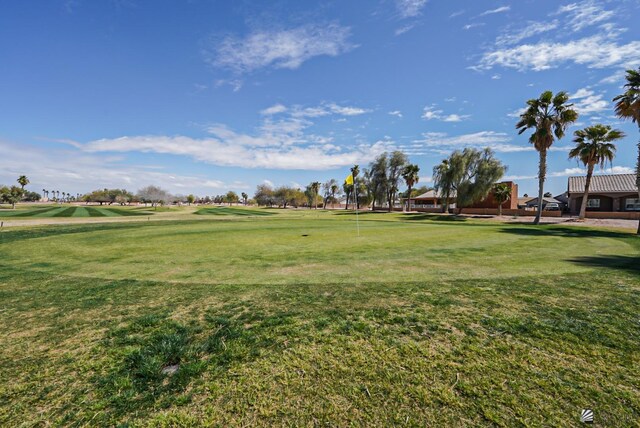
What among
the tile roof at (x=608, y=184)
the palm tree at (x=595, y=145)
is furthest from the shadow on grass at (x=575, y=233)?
the tile roof at (x=608, y=184)

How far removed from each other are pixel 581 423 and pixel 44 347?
6.66 meters

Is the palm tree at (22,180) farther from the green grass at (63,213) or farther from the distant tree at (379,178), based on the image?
the distant tree at (379,178)

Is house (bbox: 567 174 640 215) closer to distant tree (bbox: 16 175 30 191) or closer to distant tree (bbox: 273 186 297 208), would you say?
distant tree (bbox: 273 186 297 208)

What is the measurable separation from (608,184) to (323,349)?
69607 millimetres

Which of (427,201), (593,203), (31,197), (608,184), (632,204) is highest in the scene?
(608,184)

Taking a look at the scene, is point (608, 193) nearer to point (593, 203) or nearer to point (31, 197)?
point (593, 203)

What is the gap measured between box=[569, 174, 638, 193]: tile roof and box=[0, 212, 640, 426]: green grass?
57.7m

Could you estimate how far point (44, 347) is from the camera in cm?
393

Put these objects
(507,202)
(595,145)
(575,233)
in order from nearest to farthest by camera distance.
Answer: (575,233)
(595,145)
(507,202)

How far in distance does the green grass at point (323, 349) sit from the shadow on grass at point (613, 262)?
3.35 feet

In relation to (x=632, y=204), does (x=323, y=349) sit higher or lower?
lower

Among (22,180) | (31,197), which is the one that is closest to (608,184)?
(22,180)

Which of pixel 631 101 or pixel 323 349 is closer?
→ pixel 323 349

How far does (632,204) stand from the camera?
151 feet
